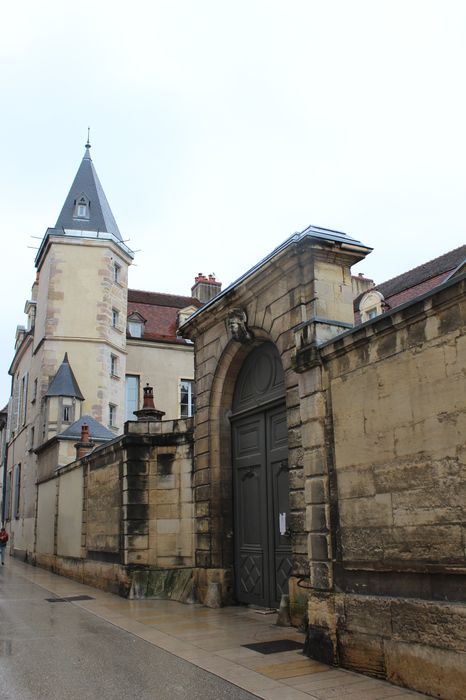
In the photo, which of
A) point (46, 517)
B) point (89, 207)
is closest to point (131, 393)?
point (89, 207)

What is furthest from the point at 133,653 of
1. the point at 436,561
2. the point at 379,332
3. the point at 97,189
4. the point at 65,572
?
the point at 97,189

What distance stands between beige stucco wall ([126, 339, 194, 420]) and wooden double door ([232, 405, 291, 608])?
2122 centimetres

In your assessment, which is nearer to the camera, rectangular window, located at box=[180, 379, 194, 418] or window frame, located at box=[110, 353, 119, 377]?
window frame, located at box=[110, 353, 119, 377]

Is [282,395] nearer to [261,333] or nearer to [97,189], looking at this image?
[261,333]

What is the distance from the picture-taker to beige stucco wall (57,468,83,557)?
624 inches

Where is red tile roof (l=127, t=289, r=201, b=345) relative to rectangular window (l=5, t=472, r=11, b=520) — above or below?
above

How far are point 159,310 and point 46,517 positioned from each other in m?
15.6

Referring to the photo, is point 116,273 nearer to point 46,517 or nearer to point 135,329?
point 135,329

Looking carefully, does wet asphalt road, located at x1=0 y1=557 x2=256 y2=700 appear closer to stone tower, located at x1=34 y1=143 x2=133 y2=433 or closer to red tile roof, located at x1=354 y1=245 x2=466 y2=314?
red tile roof, located at x1=354 y1=245 x2=466 y2=314

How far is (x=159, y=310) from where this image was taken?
3475 centimetres

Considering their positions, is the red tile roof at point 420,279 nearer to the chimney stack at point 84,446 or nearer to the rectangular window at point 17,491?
the chimney stack at point 84,446

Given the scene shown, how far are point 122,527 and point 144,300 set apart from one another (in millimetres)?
24445

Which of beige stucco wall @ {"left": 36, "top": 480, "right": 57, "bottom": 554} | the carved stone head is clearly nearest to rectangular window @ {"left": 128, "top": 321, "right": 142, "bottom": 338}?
beige stucco wall @ {"left": 36, "top": 480, "right": 57, "bottom": 554}

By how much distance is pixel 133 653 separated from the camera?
667 cm
